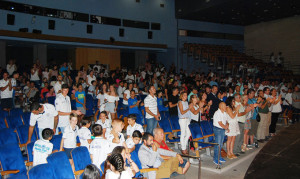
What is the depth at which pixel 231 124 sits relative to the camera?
6.93m

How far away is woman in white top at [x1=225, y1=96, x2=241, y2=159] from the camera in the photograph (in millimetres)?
6863

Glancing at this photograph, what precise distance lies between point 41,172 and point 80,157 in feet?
2.90

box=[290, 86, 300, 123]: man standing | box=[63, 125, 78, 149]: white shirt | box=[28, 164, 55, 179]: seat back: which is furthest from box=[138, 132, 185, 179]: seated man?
box=[290, 86, 300, 123]: man standing

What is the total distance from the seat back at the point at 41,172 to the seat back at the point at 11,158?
0.98 metres

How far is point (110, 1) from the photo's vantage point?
18422 mm

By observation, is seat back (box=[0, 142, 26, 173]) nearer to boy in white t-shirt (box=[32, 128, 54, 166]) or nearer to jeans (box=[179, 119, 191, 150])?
boy in white t-shirt (box=[32, 128, 54, 166])

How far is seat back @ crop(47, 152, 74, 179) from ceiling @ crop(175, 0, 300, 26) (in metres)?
15.7

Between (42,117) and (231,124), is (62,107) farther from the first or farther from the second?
(231,124)

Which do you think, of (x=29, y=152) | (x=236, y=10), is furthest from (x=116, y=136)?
(x=236, y=10)

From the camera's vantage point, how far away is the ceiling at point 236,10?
17.7 metres

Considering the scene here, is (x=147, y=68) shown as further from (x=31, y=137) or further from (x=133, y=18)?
(x=31, y=137)

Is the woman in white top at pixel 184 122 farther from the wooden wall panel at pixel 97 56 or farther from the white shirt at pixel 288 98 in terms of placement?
the wooden wall panel at pixel 97 56

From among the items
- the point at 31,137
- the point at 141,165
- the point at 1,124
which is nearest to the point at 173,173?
the point at 141,165

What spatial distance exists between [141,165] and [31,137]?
8.96 feet
